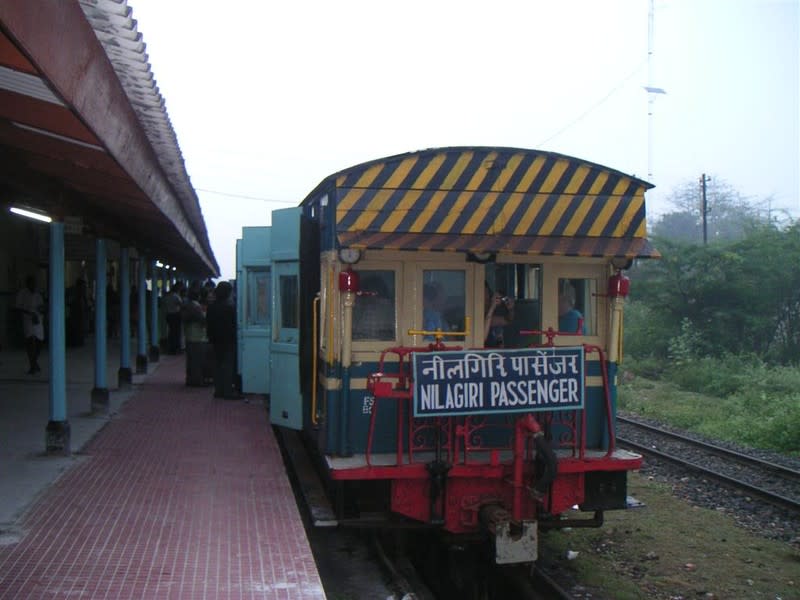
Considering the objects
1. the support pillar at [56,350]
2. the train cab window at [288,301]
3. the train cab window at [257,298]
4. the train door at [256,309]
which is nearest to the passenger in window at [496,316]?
the train cab window at [288,301]

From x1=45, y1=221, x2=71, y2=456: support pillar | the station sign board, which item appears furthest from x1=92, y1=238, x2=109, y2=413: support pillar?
the station sign board

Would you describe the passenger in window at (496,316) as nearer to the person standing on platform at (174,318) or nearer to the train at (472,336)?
the train at (472,336)

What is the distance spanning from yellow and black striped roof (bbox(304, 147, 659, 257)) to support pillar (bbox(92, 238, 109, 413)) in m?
5.70

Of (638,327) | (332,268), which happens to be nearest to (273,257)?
(332,268)

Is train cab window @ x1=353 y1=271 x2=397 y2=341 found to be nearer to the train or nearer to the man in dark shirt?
the train

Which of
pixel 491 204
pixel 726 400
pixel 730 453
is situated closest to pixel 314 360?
pixel 491 204

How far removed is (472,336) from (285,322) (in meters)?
2.51

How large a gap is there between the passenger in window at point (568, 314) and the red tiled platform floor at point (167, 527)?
100 inches

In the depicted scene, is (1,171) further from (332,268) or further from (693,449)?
(693,449)

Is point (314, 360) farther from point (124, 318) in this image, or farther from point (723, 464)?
point (124, 318)

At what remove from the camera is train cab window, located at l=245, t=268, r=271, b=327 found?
38.7 ft

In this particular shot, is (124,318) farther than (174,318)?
No

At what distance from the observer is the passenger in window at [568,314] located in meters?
6.97

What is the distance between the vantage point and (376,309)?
261 inches
